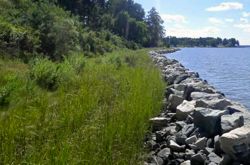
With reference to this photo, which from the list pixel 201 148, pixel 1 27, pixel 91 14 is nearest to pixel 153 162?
pixel 201 148

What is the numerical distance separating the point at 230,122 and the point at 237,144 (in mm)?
1181

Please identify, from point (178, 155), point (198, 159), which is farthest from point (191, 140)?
point (198, 159)

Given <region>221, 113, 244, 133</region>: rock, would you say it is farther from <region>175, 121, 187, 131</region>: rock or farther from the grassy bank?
the grassy bank

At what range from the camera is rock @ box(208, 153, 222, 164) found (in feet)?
19.4

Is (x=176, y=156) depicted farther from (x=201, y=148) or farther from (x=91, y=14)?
(x=91, y=14)

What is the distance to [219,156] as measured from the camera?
20.3 ft

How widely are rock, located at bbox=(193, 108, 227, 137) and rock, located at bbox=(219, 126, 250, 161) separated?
3.77 ft

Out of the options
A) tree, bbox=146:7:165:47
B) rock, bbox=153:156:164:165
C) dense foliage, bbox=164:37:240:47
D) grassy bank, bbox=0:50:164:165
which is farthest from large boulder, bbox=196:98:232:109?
dense foliage, bbox=164:37:240:47

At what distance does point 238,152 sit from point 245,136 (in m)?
0.29

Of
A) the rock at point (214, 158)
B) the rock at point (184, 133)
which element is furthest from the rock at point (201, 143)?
the rock at point (214, 158)

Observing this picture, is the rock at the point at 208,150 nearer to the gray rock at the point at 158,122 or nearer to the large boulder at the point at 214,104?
the gray rock at the point at 158,122

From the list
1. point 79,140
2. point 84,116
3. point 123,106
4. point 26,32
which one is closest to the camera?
point 79,140

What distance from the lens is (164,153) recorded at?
649cm

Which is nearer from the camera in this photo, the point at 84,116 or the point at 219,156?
the point at 219,156
